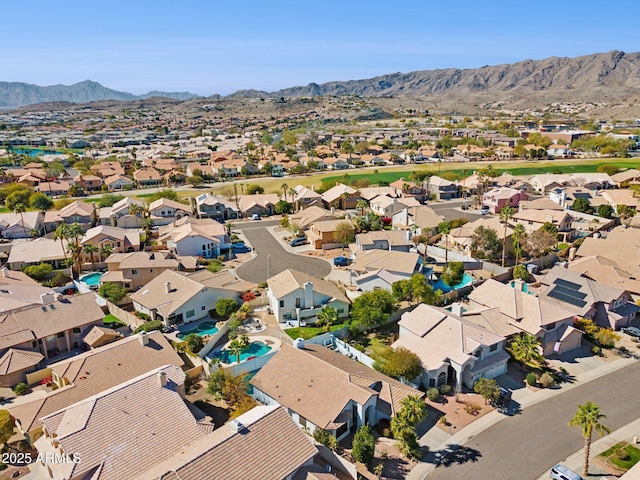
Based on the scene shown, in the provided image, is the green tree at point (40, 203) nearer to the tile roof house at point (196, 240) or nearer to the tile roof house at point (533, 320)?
the tile roof house at point (196, 240)

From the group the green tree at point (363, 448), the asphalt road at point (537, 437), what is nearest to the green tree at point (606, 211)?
the asphalt road at point (537, 437)

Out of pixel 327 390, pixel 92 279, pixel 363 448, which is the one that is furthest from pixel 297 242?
pixel 363 448

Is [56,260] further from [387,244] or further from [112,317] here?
[387,244]

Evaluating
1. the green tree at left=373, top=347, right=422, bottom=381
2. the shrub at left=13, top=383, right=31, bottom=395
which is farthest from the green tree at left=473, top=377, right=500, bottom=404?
the shrub at left=13, top=383, right=31, bottom=395

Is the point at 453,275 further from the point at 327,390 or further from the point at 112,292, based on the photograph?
the point at 112,292

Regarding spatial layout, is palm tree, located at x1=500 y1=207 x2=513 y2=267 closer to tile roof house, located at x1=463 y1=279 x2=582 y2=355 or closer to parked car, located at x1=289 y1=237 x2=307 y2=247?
tile roof house, located at x1=463 y1=279 x2=582 y2=355

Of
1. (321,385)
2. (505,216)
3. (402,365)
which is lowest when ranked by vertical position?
(402,365)
